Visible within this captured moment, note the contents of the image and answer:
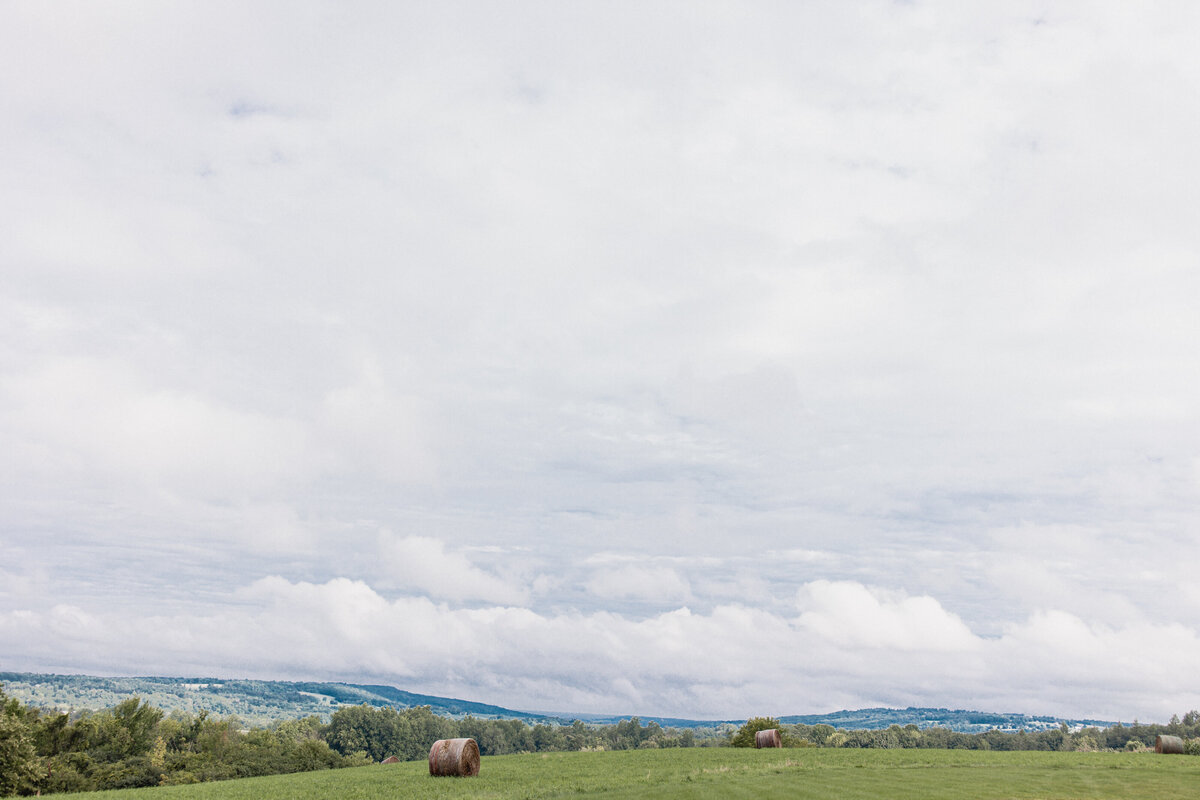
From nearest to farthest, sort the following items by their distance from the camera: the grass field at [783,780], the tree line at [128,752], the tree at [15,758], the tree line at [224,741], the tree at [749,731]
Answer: the grass field at [783,780], the tree at [15,758], the tree line at [128,752], the tree line at [224,741], the tree at [749,731]

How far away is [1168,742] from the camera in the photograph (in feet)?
242

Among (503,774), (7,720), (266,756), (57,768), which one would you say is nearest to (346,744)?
(266,756)

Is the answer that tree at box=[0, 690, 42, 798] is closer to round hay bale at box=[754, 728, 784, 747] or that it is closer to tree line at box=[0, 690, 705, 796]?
tree line at box=[0, 690, 705, 796]

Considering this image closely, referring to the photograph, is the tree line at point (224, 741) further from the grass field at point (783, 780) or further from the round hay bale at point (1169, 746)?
the grass field at point (783, 780)

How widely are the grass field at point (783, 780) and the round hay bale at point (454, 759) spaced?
3.43 feet

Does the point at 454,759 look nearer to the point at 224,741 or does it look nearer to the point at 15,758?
the point at 15,758

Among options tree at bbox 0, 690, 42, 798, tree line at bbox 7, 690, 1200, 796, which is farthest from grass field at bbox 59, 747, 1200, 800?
tree line at bbox 7, 690, 1200, 796

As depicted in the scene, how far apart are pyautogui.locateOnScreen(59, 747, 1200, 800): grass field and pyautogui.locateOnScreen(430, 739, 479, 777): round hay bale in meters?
1.04

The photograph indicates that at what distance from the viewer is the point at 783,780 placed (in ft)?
149

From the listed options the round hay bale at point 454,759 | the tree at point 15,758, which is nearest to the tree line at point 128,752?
the tree at point 15,758

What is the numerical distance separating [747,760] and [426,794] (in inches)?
1091

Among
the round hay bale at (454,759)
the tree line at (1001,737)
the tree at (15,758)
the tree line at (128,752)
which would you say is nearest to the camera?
the round hay bale at (454,759)

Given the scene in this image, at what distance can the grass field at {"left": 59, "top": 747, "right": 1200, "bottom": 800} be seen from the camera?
127 ft

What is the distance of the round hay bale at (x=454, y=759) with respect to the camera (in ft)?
171
